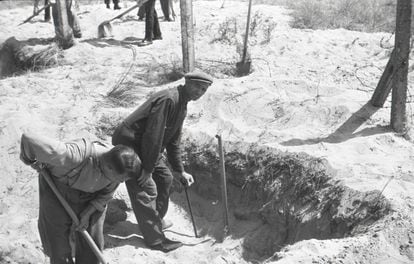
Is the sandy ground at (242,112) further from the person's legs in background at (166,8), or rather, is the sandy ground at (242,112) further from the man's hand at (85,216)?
the man's hand at (85,216)

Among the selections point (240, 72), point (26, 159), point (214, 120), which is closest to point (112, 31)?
point (240, 72)

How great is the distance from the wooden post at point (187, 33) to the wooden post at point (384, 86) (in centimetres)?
251

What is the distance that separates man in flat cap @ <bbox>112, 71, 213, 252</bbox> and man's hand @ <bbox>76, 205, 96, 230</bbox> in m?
0.71

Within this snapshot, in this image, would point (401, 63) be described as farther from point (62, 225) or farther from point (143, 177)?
point (62, 225)

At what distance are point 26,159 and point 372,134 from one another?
353cm

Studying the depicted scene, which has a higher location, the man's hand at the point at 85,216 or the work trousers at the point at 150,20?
the work trousers at the point at 150,20

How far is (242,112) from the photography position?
638 cm

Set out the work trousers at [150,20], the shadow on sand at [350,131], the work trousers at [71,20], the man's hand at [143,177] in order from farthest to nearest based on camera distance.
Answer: the work trousers at [71,20], the work trousers at [150,20], the shadow on sand at [350,131], the man's hand at [143,177]

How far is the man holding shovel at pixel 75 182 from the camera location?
334 centimetres

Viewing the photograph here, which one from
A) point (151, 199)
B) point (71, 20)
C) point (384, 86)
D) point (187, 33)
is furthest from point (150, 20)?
point (151, 199)

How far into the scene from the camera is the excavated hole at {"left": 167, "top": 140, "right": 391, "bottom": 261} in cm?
450

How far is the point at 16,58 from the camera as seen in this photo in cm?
904

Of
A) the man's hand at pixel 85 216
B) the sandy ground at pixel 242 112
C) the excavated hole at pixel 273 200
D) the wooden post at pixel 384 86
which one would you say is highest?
the wooden post at pixel 384 86

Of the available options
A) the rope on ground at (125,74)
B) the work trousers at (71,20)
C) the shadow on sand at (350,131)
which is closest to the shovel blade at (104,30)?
the work trousers at (71,20)
